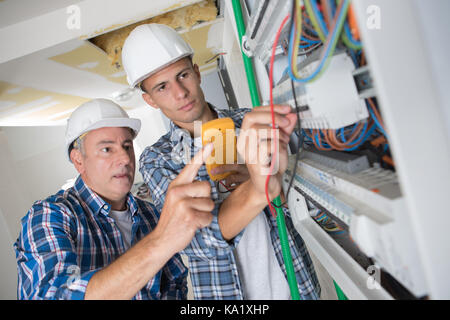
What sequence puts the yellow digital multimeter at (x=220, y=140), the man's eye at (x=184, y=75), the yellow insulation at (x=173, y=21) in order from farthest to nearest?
the yellow insulation at (x=173, y=21), the man's eye at (x=184, y=75), the yellow digital multimeter at (x=220, y=140)

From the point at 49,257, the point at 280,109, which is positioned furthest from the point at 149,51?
the point at 49,257

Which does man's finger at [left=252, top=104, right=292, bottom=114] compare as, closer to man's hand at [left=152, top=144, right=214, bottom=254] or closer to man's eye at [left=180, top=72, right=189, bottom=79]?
man's hand at [left=152, top=144, right=214, bottom=254]

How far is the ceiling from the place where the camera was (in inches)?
85.9

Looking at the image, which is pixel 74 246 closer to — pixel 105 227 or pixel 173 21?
pixel 105 227

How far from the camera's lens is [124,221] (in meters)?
1.40

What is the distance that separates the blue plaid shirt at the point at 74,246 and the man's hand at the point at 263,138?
0.56 metres

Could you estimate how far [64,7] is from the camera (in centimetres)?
151

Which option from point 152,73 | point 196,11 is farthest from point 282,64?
point 196,11

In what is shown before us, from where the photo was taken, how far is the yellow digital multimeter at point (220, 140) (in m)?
0.92

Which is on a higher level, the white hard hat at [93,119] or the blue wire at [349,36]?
the white hard hat at [93,119]

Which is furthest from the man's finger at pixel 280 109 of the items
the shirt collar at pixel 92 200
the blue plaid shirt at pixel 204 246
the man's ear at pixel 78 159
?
the man's ear at pixel 78 159

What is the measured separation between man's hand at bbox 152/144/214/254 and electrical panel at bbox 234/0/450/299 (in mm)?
283

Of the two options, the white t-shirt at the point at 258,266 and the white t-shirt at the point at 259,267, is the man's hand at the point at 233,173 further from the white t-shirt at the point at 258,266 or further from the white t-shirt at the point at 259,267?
the white t-shirt at the point at 259,267

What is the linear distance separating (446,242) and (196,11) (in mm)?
2253
